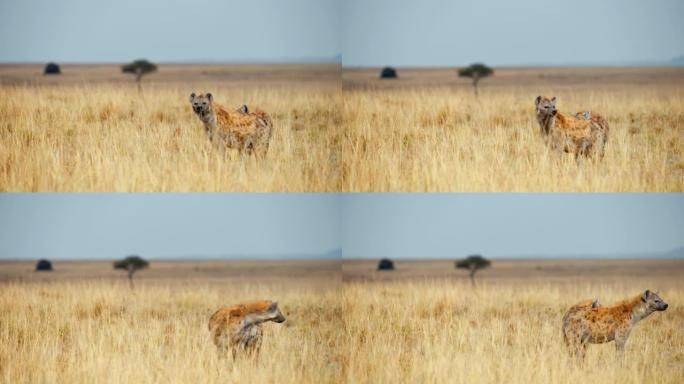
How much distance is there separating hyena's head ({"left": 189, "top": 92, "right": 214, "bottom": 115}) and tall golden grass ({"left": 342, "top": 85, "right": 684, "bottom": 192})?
0.84 meters

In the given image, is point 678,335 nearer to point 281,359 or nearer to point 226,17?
point 281,359

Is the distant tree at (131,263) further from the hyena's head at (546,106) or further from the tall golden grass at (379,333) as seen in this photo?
the hyena's head at (546,106)

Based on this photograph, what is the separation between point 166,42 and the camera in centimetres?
666

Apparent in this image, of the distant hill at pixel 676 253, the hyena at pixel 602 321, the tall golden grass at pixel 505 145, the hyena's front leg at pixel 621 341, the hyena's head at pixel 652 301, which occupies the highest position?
the tall golden grass at pixel 505 145

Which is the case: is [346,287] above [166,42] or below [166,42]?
below

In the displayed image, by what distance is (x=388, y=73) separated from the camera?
6711 mm

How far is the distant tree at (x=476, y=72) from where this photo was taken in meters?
6.71

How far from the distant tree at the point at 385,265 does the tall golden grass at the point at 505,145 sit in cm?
44

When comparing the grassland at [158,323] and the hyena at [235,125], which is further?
the hyena at [235,125]

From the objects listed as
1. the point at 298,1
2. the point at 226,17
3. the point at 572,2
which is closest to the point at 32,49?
the point at 226,17

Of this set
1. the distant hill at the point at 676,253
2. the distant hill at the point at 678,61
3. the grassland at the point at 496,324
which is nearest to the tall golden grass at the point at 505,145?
the distant hill at the point at 678,61

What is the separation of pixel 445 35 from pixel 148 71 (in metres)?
1.81

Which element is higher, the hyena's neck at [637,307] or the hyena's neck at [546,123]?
the hyena's neck at [546,123]

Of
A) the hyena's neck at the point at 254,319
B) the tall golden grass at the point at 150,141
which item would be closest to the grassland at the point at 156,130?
the tall golden grass at the point at 150,141
